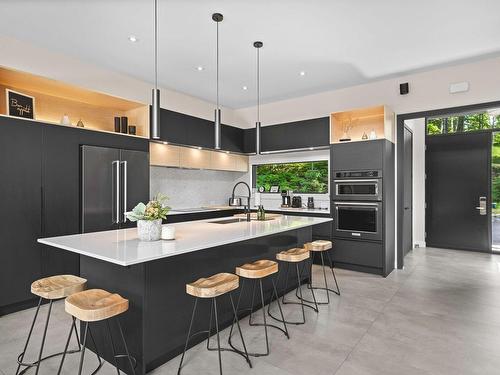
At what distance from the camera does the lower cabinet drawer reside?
15.0ft

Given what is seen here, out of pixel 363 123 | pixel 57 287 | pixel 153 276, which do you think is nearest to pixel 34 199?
pixel 57 287

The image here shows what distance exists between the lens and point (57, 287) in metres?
2.07

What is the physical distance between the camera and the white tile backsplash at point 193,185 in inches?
213

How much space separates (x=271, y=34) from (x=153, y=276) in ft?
9.34

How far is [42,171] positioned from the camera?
11.4ft

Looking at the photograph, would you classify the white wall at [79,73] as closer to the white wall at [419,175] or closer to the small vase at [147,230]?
the small vase at [147,230]

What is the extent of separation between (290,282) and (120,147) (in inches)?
119

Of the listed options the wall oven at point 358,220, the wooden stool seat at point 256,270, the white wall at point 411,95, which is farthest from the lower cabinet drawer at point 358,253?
the wooden stool seat at point 256,270

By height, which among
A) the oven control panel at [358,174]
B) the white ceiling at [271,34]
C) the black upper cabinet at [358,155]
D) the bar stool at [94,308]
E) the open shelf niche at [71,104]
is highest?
the white ceiling at [271,34]

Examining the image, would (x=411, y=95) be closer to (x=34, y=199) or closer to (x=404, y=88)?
(x=404, y=88)

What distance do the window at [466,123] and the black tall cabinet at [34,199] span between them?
6562 millimetres

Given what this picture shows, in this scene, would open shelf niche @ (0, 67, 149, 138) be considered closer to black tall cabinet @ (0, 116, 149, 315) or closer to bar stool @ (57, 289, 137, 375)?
black tall cabinet @ (0, 116, 149, 315)

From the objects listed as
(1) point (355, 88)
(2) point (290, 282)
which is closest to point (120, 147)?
(2) point (290, 282)

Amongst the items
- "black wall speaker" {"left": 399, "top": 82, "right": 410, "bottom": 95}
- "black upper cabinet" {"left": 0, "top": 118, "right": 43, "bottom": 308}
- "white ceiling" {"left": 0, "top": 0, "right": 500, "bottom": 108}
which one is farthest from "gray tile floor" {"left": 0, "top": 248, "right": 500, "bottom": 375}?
"white ceiling" {"left": 0, "top": 0, "right": 500, "bottom": 108}
